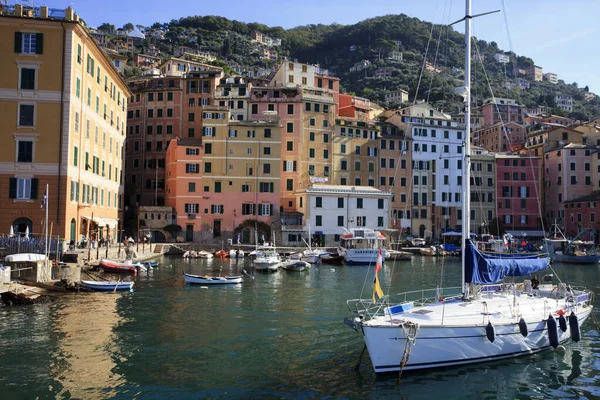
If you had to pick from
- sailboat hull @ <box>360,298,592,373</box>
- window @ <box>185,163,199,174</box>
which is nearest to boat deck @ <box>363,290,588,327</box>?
sailboat hull @ <box>360,298,592,373</box>

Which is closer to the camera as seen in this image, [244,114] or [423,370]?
[423,370]

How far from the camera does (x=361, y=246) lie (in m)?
57.1

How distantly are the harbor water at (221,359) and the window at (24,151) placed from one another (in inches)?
628

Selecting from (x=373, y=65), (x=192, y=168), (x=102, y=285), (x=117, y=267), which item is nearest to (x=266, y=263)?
→ (x=117, y=267)

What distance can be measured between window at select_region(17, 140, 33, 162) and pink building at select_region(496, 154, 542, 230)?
218 ft

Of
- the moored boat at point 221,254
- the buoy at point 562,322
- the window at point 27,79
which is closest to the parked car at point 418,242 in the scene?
the moored boat at point 221,254

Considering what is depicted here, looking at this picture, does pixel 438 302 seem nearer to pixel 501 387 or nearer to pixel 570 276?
pixel 501 387

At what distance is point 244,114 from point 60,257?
42.6 metres

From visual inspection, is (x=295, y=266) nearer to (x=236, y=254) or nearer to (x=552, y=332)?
(x=236, y=254)

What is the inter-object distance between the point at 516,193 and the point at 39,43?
69565mm

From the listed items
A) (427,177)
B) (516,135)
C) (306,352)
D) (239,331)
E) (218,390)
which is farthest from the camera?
(516,135)

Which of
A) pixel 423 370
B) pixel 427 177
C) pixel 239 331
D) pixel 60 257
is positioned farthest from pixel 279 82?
pixel 423 370

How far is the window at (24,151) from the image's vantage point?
3875 centimetres

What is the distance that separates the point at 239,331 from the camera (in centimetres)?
2100
